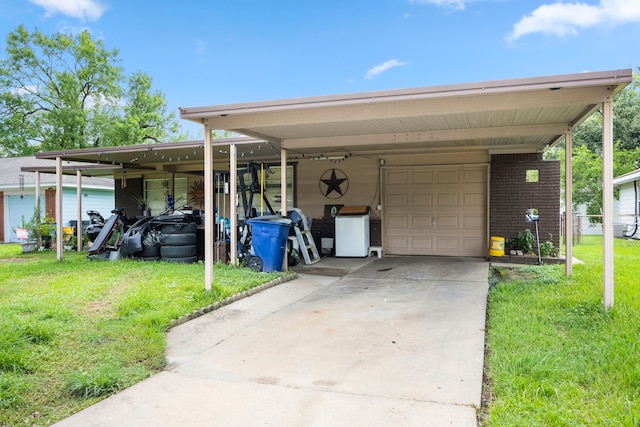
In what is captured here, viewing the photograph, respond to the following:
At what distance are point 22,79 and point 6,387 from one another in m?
22.6

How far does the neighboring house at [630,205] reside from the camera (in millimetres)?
16844

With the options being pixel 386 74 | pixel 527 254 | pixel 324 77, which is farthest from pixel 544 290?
pixel 386 74

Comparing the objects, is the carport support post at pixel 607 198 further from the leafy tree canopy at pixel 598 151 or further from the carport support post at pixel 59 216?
the leafy tree canopy at pixel 598 151

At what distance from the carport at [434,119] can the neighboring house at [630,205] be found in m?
10.1

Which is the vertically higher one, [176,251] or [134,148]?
[134,148]

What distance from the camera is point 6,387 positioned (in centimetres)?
321

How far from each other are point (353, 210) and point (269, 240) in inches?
134

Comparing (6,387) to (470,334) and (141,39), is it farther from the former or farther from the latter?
(141,39)

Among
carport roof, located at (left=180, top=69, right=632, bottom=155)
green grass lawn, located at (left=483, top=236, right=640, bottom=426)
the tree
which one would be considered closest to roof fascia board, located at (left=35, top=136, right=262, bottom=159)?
carport roof, located at (left=180, top=69, right=632, bottom=155)

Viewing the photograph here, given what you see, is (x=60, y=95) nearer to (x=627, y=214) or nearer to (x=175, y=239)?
(x=175, y=239)

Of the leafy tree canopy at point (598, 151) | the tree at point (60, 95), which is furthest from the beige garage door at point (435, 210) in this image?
the tree at point (60, 95)

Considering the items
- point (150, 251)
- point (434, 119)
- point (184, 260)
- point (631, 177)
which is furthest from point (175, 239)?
point (631, 177)

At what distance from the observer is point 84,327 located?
4.65 meters

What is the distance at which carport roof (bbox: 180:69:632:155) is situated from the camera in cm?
487
